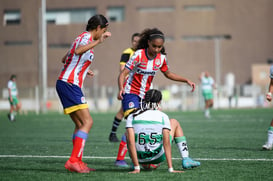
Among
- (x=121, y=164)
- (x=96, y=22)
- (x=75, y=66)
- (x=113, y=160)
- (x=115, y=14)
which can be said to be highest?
(x=115, y=14)

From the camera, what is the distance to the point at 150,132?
7082 mm

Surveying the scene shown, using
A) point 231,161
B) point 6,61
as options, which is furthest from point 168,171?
point 6,61

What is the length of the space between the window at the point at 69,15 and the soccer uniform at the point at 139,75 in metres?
59.1

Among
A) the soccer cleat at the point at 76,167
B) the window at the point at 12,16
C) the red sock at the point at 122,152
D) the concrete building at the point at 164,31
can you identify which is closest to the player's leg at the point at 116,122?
the red sock at the point at 122,152

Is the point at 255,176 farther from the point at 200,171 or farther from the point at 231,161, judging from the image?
the point at 231,161

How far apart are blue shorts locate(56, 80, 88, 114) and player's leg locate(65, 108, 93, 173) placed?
3.5 inches

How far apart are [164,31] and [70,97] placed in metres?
58.2

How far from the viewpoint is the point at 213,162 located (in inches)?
334

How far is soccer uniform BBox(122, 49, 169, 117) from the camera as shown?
27.4ft

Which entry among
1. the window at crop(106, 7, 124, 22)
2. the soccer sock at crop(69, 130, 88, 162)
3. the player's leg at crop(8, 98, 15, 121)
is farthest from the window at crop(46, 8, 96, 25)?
the soccer sock at crop(69, 130, 88, 162)

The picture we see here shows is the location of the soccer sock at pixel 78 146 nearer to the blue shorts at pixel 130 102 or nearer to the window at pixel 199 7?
the blue shorts at pixel 130 102

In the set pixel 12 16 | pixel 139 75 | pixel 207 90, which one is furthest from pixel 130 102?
pixel 12 16

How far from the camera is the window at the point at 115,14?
66625 mm

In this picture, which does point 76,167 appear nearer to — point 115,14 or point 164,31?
point 164,31
